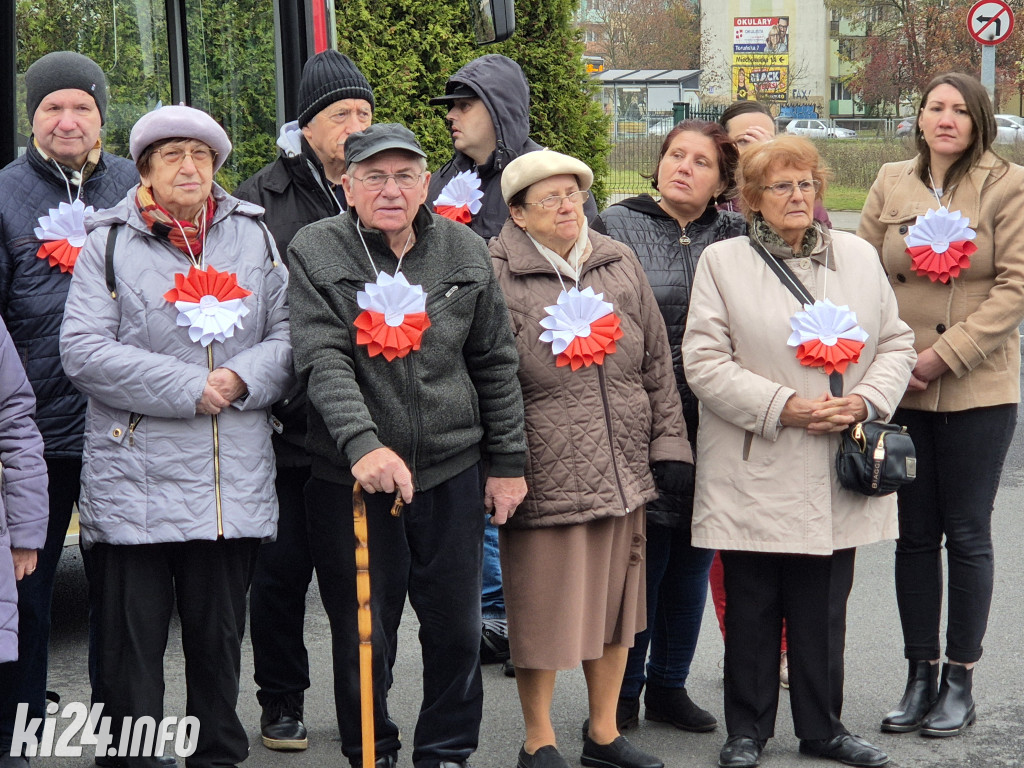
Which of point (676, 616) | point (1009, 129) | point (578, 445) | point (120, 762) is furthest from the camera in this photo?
point (1009, 129)

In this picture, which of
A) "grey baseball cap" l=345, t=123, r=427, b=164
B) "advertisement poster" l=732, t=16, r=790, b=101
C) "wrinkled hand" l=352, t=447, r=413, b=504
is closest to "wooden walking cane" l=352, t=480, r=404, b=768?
"wrinkled hand" l=352, t=447, r=413, b=504

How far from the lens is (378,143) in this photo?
3.70 m

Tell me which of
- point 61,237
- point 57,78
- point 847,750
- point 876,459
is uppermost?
point 57,78

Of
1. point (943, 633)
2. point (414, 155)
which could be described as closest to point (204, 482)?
point (414, 155)

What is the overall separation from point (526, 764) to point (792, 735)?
3.17 feet

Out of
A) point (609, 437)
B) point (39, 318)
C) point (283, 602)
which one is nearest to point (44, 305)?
point (39, 318)

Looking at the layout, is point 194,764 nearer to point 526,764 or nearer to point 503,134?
point 526,764

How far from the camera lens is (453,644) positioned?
12.7 feet

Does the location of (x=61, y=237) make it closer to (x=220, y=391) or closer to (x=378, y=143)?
(x=220, y=391)

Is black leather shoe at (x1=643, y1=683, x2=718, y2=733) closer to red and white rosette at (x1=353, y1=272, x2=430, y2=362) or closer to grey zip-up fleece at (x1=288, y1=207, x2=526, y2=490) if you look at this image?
grey zip-up fleece at (x1=288, y1=207, x2=526, y2=490)

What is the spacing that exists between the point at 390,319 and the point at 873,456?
1.51 m

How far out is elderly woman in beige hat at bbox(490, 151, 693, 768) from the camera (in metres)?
3.93

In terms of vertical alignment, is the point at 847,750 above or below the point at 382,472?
below

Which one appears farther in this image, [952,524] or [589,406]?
[952,524]
